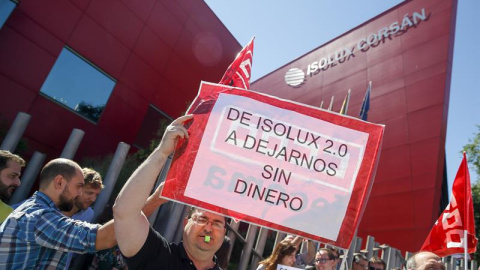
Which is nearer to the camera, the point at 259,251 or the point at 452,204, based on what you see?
the point at 452,204

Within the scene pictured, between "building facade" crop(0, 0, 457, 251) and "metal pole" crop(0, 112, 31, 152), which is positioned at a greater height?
"building facade" crop(0, 0, 457, 251)

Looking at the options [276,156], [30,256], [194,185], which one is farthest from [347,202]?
[30,256]

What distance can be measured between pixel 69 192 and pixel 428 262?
9.87 ft

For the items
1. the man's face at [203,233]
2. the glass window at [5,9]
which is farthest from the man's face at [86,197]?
the glass window at [5,9]

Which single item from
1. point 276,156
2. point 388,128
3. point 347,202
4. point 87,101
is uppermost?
point 388,128

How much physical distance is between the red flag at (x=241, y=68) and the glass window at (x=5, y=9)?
7582 mm

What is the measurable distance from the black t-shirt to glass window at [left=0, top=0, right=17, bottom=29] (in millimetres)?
8621

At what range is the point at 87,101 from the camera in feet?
33.7

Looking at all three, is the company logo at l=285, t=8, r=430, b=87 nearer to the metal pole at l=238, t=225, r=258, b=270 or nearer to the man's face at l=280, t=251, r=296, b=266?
the metal pole at l=238, t=225, r=258, b=270

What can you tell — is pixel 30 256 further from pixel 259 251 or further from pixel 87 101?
pixel 87 101

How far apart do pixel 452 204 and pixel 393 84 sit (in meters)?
11.5

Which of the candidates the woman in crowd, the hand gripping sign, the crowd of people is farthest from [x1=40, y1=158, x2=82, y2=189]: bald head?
the woman in crowd

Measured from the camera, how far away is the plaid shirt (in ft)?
6.82

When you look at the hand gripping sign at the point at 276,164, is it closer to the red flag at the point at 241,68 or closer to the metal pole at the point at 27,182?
the red flag at the point at 241,68
